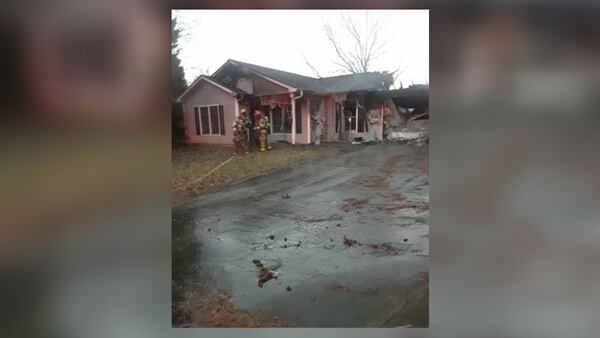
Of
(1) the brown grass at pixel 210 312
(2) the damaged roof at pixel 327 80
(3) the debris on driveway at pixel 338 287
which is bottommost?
(1) the brown grass at pixel 210 312

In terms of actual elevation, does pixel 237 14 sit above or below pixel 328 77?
above

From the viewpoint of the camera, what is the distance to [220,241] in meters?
1.44

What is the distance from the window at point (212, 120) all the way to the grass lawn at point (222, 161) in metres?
0.06

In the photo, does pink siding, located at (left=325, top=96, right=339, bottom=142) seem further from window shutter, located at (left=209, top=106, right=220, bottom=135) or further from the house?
window shutter, located at (left=209, top=106, right=220, bottom=135)

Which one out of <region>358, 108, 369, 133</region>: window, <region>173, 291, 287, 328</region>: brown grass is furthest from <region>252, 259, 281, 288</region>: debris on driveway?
<region>358, 108, 369, 133</region>: window

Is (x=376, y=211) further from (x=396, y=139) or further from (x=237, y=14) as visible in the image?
(x=237, y=14)

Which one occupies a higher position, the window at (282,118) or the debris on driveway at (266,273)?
the window at (282,118)

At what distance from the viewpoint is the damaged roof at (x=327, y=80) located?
4.67ft

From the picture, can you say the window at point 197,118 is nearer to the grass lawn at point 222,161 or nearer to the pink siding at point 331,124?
the grass lawn at point 222,161

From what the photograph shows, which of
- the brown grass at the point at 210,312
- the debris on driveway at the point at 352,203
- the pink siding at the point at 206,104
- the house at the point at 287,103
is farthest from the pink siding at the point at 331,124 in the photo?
the brown grass at the point at 210,312
